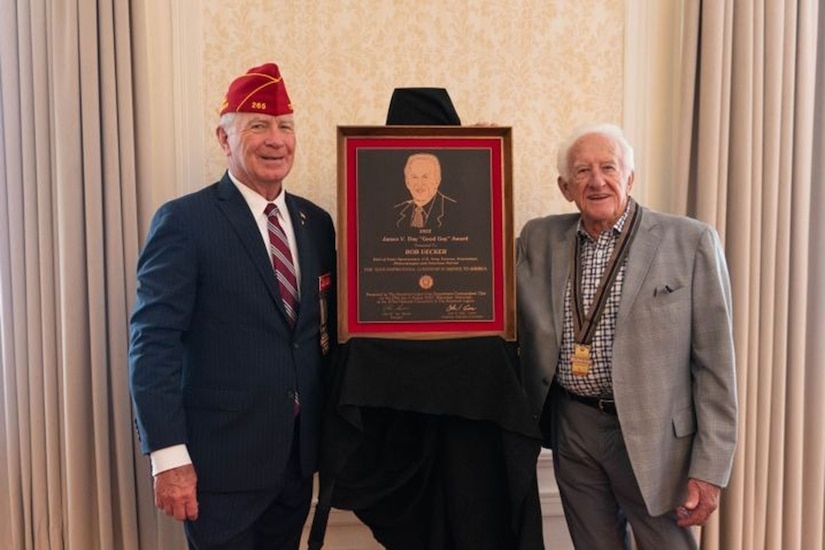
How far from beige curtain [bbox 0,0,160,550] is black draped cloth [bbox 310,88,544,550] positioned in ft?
2.84

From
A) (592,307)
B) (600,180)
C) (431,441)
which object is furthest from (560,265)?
(431,441)

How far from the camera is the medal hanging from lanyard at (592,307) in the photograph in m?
1.59

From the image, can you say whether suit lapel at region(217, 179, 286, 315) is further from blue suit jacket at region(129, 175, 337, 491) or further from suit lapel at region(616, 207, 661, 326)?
suit lapel at region(616, 207, 661, 326)

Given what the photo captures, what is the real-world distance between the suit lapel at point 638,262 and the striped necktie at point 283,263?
85 cm

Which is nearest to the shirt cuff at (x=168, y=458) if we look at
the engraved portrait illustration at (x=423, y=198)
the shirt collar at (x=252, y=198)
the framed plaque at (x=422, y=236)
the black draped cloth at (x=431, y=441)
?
the black draped cloth at (x=431, y=441)

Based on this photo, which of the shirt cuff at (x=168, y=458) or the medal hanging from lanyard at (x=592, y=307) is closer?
the shirt cuff at (x=168, y=458)

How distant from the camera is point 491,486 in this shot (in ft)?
5.29

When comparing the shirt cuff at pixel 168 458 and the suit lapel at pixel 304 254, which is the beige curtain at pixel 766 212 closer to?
the suit lapel at pixel 304 254

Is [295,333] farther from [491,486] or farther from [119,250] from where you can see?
[119,250]

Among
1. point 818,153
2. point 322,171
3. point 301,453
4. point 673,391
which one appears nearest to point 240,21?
point 322,171

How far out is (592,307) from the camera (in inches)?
63.1

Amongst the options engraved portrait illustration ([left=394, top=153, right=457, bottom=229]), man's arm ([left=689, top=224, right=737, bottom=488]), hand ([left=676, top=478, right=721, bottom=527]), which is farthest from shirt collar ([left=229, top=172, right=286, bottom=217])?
hand ([left=676, top=478, right=721, bottom=527])

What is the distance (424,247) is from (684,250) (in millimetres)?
680

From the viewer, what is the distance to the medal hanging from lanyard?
1.59 metres
